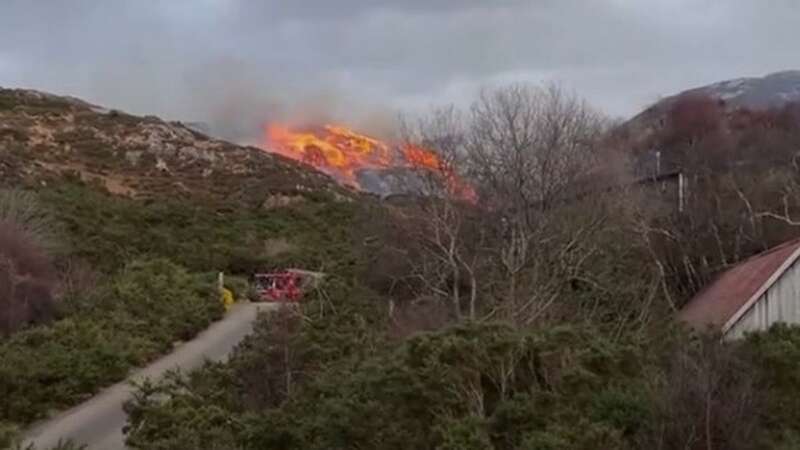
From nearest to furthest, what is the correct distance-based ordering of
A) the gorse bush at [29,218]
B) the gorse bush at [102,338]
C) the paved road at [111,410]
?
1. the paved road at [111,410]
2. the gorse bush at [102,338]
3. the gorse bush at [29,218]

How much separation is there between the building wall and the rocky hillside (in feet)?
113

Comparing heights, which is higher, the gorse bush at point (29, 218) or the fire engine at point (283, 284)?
the gorse bush at point (29, 218)

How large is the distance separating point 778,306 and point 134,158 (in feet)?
157

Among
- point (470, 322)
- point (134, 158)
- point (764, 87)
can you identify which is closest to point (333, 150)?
point (134, 158)

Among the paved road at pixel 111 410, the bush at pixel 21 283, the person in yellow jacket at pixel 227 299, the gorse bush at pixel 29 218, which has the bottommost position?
the paved road at pixel 111 410

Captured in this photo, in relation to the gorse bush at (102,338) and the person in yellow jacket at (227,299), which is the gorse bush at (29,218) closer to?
the gorse bush at (102,338)

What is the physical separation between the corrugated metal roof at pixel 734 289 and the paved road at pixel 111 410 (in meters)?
10.5

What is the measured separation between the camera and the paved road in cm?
1789

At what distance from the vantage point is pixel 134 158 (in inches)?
2451

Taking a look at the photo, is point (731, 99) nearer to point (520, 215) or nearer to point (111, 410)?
point (520, 215)

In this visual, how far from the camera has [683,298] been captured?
27188 mm

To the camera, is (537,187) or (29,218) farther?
(29,218)

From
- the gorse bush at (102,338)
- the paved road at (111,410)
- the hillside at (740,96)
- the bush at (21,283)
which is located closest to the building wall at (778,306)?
the paved road at (111,410)

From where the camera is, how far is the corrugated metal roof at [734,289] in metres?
20.7
